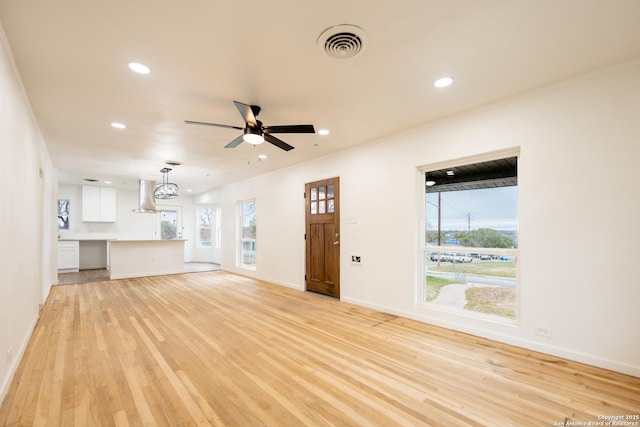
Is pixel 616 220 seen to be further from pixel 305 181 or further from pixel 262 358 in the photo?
pixel 305 181

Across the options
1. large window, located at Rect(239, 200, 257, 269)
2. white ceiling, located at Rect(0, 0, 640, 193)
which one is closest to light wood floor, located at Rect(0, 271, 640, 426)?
white ceiling, located at Rect(0, 0, 640, 193)

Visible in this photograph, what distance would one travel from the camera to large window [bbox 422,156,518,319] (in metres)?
3.29

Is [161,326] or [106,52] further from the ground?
[106,52]

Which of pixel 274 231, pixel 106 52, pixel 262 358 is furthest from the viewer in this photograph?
pixel 274 231

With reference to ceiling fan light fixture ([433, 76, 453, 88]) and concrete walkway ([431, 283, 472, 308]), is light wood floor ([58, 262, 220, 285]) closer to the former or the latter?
concrete walkway ([431, 283, 472, 308])

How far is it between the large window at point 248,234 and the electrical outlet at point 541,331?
6020 mm

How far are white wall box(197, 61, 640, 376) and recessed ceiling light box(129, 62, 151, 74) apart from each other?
3125 mm

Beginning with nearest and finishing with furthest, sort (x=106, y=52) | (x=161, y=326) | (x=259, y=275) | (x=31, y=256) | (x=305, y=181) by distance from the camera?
(x=106, y=52) → (x=31, y=256) → (x=161, y=326) → (x=305, y=181) → (x=259, y=275)

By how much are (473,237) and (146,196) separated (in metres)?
7.85

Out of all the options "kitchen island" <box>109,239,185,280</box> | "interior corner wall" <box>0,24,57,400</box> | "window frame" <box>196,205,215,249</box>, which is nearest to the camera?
"interior corner wall" <box>0,24,57,400</box>

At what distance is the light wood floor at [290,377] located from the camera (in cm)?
196

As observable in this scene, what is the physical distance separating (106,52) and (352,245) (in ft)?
12.5

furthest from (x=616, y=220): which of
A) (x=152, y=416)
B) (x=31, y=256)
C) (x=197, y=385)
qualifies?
(x=31, y=256)

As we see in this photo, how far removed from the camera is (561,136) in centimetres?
282
